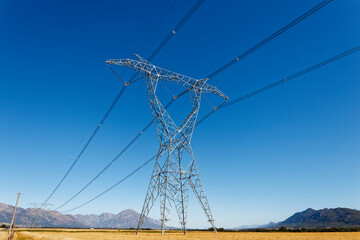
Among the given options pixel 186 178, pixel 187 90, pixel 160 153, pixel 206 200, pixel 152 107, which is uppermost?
pixel 187 90

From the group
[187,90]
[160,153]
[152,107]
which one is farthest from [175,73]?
[160,153]

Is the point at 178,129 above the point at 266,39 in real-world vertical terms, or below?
below

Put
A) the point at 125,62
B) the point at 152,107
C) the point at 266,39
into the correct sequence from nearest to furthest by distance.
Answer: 1. the point at 266,39
2. the point at 125,62
3. the point at 152,107

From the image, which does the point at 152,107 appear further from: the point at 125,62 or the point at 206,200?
the point at 206,200

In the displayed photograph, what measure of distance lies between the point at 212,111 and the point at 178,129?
595cm

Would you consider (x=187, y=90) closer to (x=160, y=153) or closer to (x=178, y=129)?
(x=178, y=129)

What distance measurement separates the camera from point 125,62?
32.8 meters

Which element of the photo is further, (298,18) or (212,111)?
(212,111)

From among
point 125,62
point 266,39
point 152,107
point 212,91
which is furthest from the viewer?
point 212,91

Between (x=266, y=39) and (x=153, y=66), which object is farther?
(x=153, y=66)

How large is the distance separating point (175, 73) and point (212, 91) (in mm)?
7327

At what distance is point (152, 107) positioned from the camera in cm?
3525

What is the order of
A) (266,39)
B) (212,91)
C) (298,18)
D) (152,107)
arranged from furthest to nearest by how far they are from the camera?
1. (212,91)
2. (152,107)
3. (266,39)
4. (298,18)

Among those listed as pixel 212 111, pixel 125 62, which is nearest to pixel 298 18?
pixel 212 111
